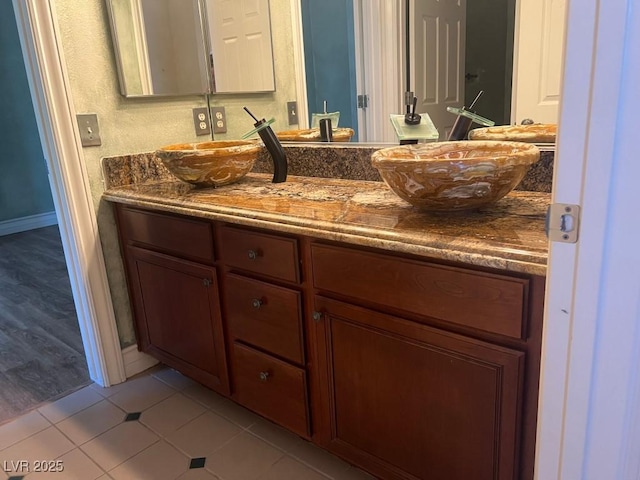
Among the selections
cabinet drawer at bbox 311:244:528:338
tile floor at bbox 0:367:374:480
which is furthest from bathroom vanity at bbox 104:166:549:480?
tile floor at bbox 0:367:374:480

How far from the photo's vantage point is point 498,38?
1476 millimetres

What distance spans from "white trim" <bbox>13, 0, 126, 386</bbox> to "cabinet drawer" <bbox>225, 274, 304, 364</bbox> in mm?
725

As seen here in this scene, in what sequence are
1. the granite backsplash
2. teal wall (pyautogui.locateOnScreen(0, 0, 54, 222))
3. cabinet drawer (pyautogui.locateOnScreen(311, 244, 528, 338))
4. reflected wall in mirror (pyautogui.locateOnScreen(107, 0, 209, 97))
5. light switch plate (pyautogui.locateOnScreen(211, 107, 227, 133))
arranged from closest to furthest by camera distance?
cabinet drawer (pyautogui.locateOnScreen(311, 244, 528, 338)), the granite backsplash, reflected wall in mirror (pyautogui.locateOnScreen(107, 0, 209, 97)), light switch plate (pyautogui.locateOnScreen(211, 107, 227, 133)), teal wall (pyautogui.locateOnScreen(0, 0, 54, 222))

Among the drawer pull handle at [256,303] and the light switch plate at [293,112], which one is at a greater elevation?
the light switch plate at [293,112]

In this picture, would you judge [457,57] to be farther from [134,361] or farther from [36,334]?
[36,334]

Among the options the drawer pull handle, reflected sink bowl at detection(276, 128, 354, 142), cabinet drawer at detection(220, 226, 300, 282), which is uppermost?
reflected sink bowl at detection(276, 128, 354, 142)

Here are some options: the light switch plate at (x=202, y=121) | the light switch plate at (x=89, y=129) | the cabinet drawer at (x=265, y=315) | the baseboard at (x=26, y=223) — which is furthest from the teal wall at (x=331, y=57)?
the baseboard at (x=26, y=223)

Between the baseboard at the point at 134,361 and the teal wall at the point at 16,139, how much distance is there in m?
3.35

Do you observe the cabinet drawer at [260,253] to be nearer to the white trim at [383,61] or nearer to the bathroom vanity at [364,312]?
the bathroom vanity at [364,312]

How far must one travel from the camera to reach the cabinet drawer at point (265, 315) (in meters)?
1.45

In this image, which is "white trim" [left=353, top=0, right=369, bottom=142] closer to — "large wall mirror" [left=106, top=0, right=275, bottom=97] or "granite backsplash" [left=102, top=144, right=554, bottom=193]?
"granite backsplash" [left=102, top=144, right=554, bottom=193]

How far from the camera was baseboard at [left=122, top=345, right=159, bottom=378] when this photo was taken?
220cm

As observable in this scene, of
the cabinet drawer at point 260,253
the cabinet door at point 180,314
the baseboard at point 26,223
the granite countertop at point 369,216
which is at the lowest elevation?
the baseboard at point 26,223

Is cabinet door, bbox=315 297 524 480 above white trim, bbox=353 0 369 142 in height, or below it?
below
